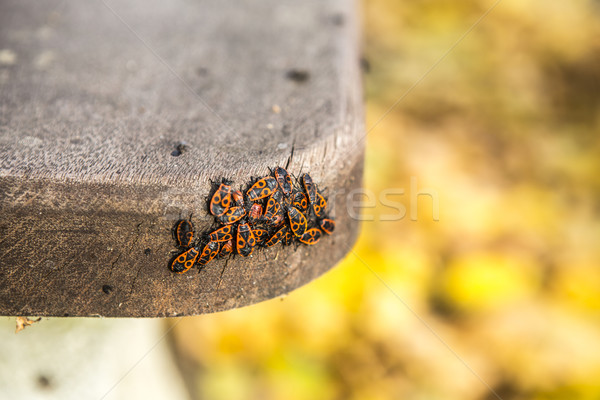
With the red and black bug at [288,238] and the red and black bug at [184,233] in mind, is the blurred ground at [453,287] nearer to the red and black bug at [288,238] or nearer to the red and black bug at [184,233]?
the red and black bug at [288,238]

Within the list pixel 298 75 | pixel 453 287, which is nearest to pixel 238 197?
pixel 298 75

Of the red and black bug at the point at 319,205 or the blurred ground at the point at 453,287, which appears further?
the blurred ground at the point at 453,287

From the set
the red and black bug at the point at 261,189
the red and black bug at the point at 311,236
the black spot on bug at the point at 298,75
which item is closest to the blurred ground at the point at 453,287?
the black spot on bug at the point at 298,75

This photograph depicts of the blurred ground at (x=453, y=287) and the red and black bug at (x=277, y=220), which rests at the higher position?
the red and black bug at (x=277, y=220)

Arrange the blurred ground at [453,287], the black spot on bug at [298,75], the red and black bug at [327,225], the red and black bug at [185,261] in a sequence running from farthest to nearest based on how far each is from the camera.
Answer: the blurred ground at [453,287]
the black spot on bug at [298,75]
the red and black bug at [327,225]
the red and black bug at [185,261]

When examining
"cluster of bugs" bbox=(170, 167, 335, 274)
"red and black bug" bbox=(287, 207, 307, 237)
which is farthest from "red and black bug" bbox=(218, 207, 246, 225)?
"red and black bug" bbox=(287, 207, 307, 237)

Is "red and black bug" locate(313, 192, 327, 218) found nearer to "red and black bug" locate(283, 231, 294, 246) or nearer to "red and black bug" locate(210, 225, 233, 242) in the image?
"red and black bug" locate(283, 231, 294, 246)

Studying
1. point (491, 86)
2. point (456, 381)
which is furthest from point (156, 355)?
point (491, 86)
